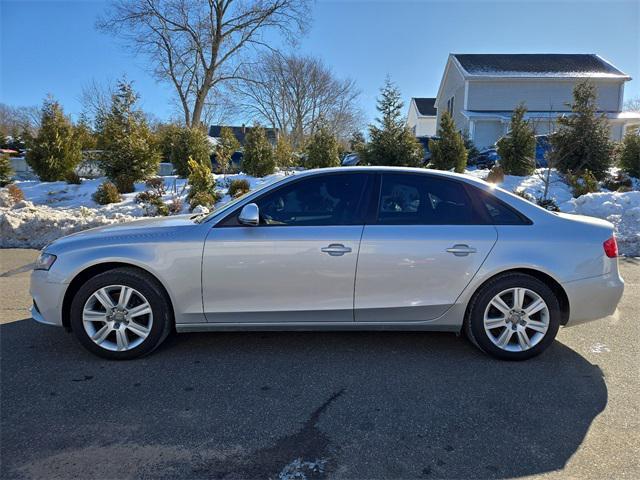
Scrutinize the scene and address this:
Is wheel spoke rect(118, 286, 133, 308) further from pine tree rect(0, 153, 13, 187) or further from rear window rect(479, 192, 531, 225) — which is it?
pine tree rect(0, 153, 13, 187)

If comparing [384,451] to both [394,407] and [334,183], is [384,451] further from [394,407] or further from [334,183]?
[334,183]

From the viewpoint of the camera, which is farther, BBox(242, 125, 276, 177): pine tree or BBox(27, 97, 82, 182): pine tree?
BBox(242, 125, 276, 177): pine tree

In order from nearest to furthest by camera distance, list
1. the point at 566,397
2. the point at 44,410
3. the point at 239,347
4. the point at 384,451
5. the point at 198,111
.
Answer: the point at 384,451 → the point at 44,410 → the point at 566,397 → the point at 239,347 → the point at 198,111

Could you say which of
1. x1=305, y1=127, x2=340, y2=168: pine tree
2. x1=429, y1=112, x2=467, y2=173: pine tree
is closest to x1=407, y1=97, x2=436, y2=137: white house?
x1=429, y1=112, x2=467, y2=173: pine tree

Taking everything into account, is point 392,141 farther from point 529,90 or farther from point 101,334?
point 529,90

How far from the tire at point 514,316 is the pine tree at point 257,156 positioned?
12.0 m

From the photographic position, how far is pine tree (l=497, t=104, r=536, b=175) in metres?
14.9

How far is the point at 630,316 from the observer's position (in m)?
4.79

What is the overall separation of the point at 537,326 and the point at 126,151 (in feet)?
39.2

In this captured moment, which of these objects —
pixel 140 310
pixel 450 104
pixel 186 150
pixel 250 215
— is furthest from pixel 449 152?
pixel 450 104

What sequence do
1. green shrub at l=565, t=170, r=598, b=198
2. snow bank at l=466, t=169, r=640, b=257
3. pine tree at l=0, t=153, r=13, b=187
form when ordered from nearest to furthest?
snow bank at l=466, t=169, r=640, b=257 → green shrub at l=565, t=170, r=598, b=198 → pine tree at l=0, t=153, r=13, b=187

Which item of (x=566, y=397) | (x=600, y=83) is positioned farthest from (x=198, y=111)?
(x=566, y=397)

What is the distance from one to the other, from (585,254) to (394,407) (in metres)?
2.00

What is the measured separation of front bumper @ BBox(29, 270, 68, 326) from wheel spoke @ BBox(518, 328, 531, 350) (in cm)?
367
